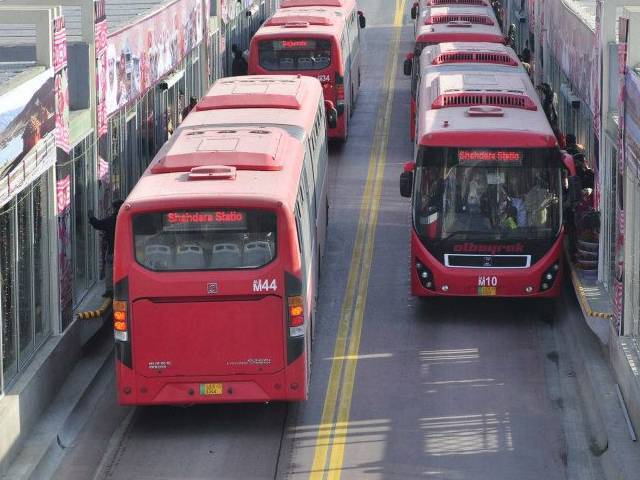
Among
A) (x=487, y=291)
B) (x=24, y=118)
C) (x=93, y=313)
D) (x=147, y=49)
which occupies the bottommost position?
(x=487, y=291)

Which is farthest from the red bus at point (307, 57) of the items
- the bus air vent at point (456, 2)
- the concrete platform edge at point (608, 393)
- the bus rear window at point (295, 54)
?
the concrete platform edge at point (608, 393)

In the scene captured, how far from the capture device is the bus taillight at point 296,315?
16.5 meters

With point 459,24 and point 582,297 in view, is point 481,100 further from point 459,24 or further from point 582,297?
point 459,24

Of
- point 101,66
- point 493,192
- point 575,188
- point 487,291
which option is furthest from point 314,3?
point 575,188

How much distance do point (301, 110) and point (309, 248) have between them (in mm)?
4088

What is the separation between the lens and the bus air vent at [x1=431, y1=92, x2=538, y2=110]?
2314 cm

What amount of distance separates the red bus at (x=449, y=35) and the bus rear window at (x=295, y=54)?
6.90 ft

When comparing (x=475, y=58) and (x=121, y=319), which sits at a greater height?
(x=475, y=58)

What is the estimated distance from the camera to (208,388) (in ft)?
55.1

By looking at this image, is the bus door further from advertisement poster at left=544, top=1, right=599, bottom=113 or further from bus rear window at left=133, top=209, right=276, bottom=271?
advertisement poster at left=544, top=1, right=599, bottom=113

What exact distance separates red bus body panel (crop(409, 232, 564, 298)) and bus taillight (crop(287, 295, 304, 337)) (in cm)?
A: 509

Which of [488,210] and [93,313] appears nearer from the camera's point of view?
[93,313]

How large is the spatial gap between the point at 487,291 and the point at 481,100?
3.43 m

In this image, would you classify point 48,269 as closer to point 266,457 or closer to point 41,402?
point 41,402
